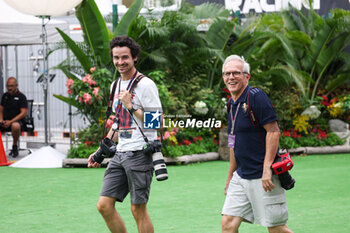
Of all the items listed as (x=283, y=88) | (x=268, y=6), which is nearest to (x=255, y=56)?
(x=283, y=88)

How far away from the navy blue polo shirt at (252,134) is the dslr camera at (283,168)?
139 mm

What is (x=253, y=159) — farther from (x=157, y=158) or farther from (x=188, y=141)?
(x=188, y=141)

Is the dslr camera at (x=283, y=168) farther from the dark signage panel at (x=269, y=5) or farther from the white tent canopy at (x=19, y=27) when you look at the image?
the dark signage panel at (x=269, y=5)

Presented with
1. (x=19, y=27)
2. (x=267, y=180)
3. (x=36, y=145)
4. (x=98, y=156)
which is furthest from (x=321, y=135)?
(x=267, y=180)

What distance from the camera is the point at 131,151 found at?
5082mm

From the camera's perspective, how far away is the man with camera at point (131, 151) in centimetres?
505

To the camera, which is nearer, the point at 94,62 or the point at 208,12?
the point at 94,62

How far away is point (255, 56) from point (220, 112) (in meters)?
2.33

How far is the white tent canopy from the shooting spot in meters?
13.4

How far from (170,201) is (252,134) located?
12.7 ft

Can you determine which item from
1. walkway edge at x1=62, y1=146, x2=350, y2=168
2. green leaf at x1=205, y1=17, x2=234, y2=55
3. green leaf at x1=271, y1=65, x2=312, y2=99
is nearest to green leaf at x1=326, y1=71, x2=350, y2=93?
green leaf at x1=271, y1=65, x2=312, y2=99

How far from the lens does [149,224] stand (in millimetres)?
5078

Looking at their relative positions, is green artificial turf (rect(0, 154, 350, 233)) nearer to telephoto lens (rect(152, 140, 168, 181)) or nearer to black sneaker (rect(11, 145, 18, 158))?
telephoto lens (rect(152, 140, 168, 181))

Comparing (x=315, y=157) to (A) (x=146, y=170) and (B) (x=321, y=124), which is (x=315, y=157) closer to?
(B) (x=321, y=124)
